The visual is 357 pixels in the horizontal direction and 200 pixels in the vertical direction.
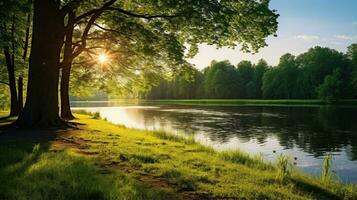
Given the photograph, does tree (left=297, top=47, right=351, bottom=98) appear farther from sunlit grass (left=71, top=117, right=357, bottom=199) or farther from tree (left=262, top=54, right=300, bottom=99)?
sunlit grass (left=71, top=117, right=357, bottom=199)

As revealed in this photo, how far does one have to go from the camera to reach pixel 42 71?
1902cm

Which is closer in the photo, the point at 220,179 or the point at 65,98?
the point at 220,179

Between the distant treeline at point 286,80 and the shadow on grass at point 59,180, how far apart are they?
260ft

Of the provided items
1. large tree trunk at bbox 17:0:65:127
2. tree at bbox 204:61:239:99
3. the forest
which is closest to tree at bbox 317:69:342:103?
tree at bbox 204:61:239:99

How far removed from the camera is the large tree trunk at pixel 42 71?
1881 centimetres

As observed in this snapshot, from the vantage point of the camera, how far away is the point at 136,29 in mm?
21625

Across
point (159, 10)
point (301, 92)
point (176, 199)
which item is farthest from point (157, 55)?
point (301, 92)

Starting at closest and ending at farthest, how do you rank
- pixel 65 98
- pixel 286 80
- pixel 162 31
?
pixel 162 31 < pixel 65 98 < pixel 286 80

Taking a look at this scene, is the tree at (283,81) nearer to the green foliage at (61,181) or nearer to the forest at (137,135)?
the forest at (137,135)

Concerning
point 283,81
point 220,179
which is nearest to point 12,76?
point 220,179

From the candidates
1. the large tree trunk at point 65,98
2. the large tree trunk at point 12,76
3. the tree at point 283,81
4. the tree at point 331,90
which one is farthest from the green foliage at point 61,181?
the tree at point 283,81

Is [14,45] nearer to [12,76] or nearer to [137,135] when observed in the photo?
[12,76]

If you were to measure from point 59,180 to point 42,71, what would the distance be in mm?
12384

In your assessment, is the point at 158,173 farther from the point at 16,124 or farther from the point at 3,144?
the point at 16,124
